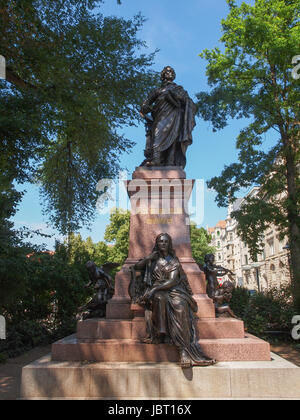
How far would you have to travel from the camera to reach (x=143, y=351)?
5027 mm

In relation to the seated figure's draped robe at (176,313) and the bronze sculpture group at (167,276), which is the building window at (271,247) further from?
the seated figure's draped robe at (176,313)

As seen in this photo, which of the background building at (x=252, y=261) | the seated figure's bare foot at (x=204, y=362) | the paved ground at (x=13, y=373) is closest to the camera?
the seated figure's bare foot at (x=204, y=362)

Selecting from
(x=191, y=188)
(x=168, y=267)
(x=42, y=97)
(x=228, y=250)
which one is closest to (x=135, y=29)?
(x=42, y=97)

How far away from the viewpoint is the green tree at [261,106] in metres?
15.9

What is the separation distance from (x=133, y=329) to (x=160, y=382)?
1020 millimetres

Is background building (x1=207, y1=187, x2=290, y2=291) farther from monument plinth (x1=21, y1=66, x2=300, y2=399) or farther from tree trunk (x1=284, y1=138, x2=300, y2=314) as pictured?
monument plinth (x1=21, y1=66, x2=300, y2=399)

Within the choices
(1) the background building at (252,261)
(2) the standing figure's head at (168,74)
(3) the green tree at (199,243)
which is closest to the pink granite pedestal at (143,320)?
(2) the standing figure's head at (168,74)

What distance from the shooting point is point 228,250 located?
262ft

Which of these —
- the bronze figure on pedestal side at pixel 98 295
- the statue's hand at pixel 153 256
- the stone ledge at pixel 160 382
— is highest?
the statue's hand at pixel 153 256

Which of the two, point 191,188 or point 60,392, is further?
point 191,188

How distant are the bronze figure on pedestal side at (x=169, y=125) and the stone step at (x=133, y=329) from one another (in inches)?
138

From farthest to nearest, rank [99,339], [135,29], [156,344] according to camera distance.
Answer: [135,29] → [99,339] → [156,344]

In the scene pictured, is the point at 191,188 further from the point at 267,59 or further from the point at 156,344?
the point at 267,59
